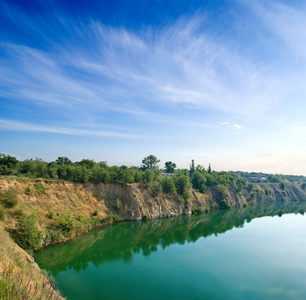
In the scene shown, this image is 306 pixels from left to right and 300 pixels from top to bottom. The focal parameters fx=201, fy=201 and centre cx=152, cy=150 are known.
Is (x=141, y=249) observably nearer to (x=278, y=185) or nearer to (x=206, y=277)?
(x=206, y=277)

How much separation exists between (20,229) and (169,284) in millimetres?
17356

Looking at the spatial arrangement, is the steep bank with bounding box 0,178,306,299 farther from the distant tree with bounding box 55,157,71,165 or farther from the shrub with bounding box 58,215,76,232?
the distant tree with bounding box 55,157,71,165

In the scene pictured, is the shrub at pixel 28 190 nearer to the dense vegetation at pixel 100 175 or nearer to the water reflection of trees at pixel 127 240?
the dense vegetation at pixel 100 175

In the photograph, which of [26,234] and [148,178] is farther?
[148,178]

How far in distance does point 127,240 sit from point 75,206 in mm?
11471

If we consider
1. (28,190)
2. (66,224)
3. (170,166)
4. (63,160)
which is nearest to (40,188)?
(28,190)

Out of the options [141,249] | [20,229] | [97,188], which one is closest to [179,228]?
[141,249]

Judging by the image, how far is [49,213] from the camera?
99.4 ft

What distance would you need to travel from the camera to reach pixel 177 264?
24047mm

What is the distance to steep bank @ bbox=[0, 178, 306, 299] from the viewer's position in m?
18.9

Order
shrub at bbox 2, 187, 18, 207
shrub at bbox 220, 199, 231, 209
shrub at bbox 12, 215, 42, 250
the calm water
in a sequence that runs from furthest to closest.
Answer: shrub at bbox 220, 199, 231, 209, shrub at bbox 2, 187, 18, 207, shrub at bbox 12, 215, 42, 250, the calm water

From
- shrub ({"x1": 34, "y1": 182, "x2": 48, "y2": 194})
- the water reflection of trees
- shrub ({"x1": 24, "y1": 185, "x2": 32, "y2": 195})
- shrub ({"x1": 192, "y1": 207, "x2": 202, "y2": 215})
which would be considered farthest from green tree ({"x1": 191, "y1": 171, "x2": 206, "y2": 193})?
shrub ({"x1": 24, "y1": 185, "x2": 32, "y2": 195})

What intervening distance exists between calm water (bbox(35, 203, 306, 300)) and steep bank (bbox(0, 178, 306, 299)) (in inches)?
111

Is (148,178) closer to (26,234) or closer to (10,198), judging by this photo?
(10,198)
